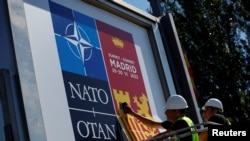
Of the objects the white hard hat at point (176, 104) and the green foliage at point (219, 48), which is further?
the green foliage at point (219, 48)

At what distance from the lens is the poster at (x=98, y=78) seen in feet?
17.5

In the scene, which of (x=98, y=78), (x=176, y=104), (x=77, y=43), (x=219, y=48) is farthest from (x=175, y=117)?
(x=219, y=48)

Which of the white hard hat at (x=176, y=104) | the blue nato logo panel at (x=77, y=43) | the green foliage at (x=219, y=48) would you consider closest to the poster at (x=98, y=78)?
the blue nato logo panel at (x=77, y=43)

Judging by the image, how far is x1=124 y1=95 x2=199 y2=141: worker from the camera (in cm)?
493

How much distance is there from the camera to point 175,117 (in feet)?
17.3

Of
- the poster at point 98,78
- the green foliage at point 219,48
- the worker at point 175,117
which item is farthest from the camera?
the green foliage at point 219,48

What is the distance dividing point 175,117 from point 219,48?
1237cm

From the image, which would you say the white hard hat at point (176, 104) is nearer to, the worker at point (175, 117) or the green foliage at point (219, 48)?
the worker at point (175, 117)

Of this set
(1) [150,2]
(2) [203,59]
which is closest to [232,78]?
(2) [203,59]

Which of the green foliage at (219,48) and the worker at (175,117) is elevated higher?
the green foliage at (219,48)

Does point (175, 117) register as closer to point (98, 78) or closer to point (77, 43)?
point (98, 78)

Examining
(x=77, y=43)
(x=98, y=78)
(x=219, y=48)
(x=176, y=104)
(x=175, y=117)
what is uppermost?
(x=219, y=48)

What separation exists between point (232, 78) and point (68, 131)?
1262 cm

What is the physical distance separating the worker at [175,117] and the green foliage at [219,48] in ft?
35.3
